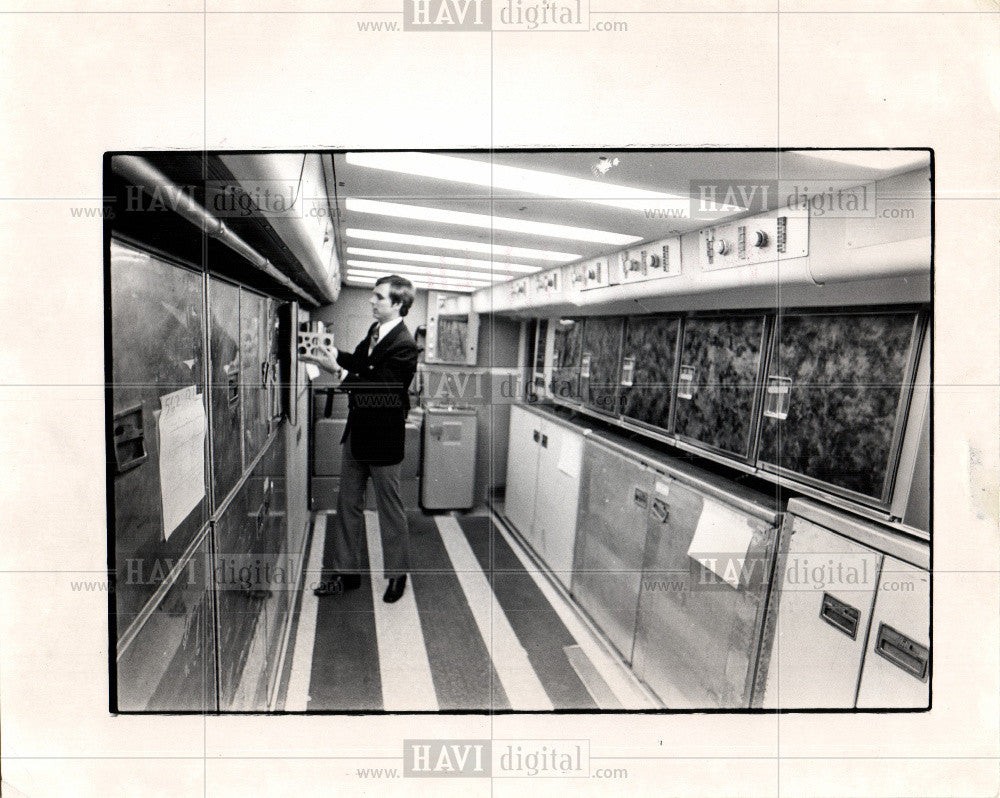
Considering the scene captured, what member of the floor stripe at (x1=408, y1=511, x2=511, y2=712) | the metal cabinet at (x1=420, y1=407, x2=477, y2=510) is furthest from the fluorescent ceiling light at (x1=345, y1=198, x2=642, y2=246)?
the metal cabinet at (x1=420, y1=407, x2=477, y2=510)

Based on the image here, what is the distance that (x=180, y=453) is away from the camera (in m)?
0.99

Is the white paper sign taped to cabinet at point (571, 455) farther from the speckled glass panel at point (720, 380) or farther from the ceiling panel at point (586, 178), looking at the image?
the ceiling panel at point (586, 178)

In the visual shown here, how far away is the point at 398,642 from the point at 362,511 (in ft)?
2.36

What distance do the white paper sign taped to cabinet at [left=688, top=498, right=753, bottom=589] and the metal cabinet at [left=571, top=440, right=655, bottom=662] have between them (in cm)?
34

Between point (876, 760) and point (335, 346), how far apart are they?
142 cm

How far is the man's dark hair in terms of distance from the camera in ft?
3.89

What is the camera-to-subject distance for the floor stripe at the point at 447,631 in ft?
6.27

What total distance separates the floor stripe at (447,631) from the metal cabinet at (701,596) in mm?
659

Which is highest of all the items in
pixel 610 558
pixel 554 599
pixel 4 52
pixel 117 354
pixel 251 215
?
pixel 4 52

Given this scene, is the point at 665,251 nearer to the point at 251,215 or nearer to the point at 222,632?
the point at 251,215

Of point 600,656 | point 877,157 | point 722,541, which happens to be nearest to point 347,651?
point 600,656

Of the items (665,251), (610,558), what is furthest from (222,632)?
(610,558)

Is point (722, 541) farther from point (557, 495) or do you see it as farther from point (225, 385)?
point (225, 385)

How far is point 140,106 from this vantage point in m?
0.88
